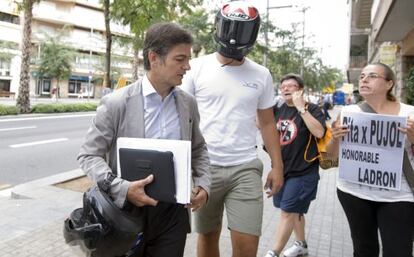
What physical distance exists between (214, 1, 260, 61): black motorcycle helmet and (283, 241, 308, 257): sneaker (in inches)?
92.2

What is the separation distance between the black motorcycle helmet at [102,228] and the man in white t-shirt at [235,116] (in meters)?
0.91

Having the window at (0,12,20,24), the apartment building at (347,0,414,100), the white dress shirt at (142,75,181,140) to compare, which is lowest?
the white dress shirt at (142,75,181,140)

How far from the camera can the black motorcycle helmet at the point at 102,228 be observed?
2039mm

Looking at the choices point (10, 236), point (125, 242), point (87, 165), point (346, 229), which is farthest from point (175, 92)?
point (346, 229)

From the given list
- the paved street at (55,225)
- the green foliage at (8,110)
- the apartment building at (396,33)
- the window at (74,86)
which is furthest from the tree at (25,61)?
the window at (74,86)

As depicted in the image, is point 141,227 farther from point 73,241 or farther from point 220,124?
point 220,124

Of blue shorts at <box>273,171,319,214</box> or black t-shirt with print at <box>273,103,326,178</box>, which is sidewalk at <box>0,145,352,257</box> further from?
black t-shirt with print at <box>273,103,326,178</box>

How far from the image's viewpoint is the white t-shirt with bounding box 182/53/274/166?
2922 mm

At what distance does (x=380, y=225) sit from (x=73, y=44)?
5622cm

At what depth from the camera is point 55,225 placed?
5148mm

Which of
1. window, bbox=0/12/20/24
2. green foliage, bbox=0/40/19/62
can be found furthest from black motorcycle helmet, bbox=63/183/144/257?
window, bbox=0/12/20/24

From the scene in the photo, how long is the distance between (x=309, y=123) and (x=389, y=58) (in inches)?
445

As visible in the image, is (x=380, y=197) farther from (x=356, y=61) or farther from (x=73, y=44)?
(x=73, y=44)

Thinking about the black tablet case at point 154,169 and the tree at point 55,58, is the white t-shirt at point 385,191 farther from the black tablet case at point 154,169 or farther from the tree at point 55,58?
the tree at point 55,58
